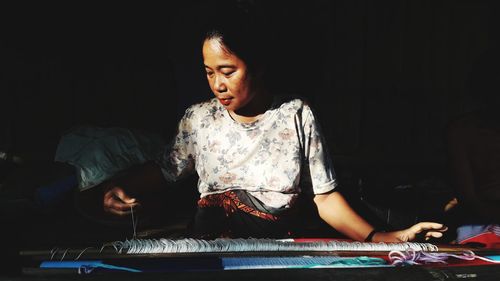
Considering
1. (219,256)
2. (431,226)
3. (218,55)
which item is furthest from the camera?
(218,55)

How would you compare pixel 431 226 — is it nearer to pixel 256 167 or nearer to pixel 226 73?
pixel 256 167

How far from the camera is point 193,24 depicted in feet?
12.6

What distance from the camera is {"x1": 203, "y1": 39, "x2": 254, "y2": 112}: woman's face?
203 cm

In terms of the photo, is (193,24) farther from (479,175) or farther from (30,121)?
(479,175)

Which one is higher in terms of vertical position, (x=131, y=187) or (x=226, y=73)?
(x=226, y=73)

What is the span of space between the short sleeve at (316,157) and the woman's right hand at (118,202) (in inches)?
29.9

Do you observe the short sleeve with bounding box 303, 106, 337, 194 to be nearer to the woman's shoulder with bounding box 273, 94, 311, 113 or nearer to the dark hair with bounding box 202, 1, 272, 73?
the woman's shoulder with bounding box 273, 94, 311, 113

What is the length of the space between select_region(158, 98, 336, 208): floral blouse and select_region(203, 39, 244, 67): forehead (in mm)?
319

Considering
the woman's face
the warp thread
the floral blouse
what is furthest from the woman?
the warp thread

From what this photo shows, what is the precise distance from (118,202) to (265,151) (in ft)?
2.14

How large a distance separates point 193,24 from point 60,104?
1.43 m

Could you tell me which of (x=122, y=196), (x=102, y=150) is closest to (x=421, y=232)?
(x=122, y=196)

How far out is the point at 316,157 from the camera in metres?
2.25

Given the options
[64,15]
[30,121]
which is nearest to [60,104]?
[30,121]
